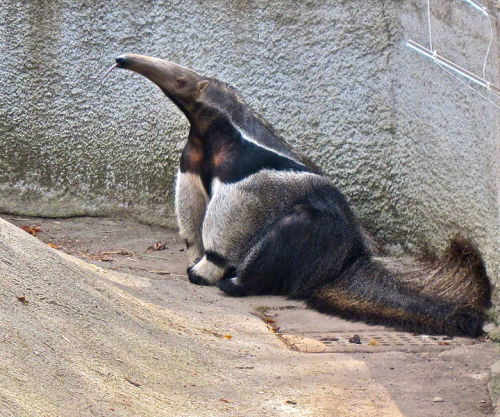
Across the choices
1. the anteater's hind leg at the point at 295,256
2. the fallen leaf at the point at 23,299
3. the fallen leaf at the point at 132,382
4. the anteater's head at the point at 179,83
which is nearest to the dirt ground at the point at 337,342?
the anteater's hind leg at the point at 295,256

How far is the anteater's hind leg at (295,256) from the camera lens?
6297 mm

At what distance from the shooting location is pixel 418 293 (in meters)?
5.70

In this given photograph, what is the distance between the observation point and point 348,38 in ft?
23.4

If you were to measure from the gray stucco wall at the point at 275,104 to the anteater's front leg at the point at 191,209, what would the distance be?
1.09 meters

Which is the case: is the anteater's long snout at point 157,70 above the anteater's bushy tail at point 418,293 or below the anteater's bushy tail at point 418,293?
above

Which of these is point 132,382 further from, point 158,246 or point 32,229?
point 32,229

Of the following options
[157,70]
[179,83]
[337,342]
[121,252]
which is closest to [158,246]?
[121,252]

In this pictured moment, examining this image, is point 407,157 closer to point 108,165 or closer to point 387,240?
point 387,240

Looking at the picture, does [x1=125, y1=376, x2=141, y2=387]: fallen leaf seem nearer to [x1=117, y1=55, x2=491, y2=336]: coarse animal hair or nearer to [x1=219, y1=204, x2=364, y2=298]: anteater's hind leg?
[x1=117, y1=55, x2=491, y2=336]: coarse animal hair

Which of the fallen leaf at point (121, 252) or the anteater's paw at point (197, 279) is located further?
the fallen leaf at point (121, 252)

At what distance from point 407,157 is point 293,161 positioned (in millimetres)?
906

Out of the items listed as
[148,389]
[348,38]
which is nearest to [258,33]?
[348,38]

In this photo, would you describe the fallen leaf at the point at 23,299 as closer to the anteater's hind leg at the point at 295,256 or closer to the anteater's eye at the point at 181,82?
the anteater's hind leg at the point at 295,256

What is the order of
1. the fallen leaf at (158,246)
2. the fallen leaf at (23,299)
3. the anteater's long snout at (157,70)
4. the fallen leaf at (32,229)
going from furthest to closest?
the fallen leaf at (32,229) < the fallen leaf at (158,246) < the anteater's long snout at (157,70) < the fallen leaf at (23,299)
